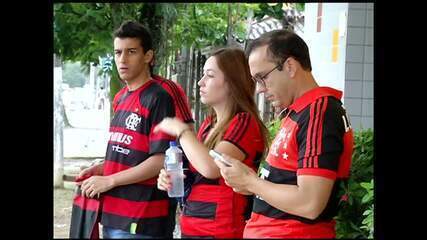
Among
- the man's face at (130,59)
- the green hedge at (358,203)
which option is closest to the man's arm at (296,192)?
the green hedge at (358,203)

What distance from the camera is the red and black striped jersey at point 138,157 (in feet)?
8.00

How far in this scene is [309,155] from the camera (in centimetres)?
160

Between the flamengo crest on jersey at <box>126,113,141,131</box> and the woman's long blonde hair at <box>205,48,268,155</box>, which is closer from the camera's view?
the woman's long blonde hair at <box>205,48,268,155</box>

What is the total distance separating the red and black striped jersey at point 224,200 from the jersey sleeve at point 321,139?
0.44 metres

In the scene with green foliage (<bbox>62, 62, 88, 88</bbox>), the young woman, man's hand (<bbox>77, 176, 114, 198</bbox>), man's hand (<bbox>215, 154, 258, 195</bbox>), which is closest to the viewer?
man's hand (<bbox>215, 154, 258, 195</bbox>)

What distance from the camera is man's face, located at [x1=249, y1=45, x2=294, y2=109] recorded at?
1796 millimetres

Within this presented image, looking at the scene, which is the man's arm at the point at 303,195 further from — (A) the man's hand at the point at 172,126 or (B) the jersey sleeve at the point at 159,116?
(B) the jersey sleeve at the point at 159,116

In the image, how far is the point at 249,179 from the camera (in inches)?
67.4

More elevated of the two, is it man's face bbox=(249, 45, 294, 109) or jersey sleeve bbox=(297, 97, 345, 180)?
man's face bbox=(249, 45, 294, 109)

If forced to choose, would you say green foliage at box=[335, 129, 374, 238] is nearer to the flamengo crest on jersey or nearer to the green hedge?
the green hedge

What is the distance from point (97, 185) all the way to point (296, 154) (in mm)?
1078

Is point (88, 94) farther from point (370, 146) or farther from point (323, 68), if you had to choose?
point (370, 146)

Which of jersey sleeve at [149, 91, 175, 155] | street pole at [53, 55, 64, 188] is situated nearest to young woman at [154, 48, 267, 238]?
jersey sleeve at [149, 91, 175, 155]
